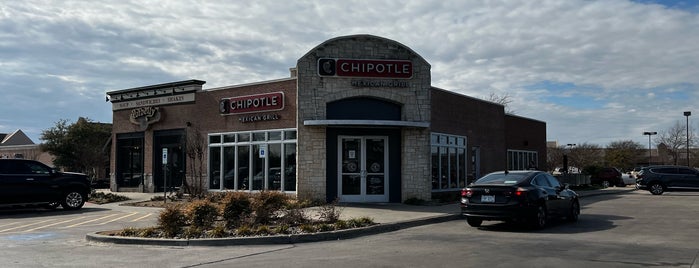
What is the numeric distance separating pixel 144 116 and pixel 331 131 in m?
11.8

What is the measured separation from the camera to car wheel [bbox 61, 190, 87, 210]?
2120 cm

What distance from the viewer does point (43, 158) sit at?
180 ft

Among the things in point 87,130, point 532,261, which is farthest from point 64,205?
point 87,130

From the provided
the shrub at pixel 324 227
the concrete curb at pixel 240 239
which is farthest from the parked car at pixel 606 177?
the shrub at pixel 324 227

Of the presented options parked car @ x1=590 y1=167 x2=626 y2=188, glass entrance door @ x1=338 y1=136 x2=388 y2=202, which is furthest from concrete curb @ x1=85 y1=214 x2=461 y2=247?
parked car @ x1=590 y1=167 x2=626 y2=188

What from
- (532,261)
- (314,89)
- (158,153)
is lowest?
(532,261)

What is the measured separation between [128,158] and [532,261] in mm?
24920

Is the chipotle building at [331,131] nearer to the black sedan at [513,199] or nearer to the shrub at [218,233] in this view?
the black sedan at [513,199]

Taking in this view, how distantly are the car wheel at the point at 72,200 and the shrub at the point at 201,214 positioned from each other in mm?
9372

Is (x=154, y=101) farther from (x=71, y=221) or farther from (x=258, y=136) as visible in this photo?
(x=71, y=221)

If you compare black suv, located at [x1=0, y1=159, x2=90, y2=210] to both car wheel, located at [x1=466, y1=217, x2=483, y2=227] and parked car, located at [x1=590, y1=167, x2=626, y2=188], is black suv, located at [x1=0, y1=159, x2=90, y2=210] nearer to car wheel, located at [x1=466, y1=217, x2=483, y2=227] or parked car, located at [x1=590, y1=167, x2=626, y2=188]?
car wheel, located at [x1=466, y1=217, x2=483, y2=227]

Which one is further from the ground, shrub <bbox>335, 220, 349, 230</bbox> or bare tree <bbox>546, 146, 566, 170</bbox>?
bare tree <bbox>546, 146, 566, 170</bbox>

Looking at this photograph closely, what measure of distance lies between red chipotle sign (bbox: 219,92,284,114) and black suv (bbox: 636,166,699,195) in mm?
21512

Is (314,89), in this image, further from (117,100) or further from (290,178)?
(117,100)
